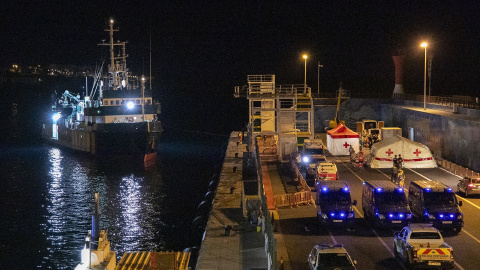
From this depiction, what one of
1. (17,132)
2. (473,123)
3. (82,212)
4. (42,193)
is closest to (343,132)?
(473,123)

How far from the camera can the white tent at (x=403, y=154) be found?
3631 cm

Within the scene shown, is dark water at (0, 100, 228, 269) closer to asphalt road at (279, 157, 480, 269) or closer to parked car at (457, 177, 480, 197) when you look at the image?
asphalt road at (279, 157, 480, 269)

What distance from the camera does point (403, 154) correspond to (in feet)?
120

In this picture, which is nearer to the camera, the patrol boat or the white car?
the white car

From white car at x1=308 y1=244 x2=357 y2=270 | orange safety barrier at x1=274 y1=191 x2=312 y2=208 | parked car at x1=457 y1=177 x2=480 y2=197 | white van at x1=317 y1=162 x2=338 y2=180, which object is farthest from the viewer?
white van at x1=317 y1=162 x2=338 y2=180

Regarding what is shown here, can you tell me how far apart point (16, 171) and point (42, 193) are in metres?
13.2

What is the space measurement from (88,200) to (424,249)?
A: 28.8 m

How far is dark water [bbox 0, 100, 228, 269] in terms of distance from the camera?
29.2m

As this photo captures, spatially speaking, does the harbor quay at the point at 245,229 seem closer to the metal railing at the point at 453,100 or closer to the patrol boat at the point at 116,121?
the metal railing at the point at 453,100

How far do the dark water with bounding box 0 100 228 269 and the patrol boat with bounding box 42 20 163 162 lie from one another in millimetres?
1645

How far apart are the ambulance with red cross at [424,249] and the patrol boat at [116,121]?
153 ft

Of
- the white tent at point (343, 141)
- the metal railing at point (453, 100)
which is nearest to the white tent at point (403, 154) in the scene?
the white tent at point (343, 141)

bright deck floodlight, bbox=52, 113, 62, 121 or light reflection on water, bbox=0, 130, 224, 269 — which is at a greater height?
bright deck floodlight, bbox=52, 113, 62, 121

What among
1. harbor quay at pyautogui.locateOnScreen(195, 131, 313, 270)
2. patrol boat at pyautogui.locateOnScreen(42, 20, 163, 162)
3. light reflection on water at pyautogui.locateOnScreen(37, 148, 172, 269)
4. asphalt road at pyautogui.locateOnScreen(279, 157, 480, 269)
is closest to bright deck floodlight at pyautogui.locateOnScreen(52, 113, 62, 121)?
patrol boat at pyautogui.locateOnScreen(42, 20, 163, 162)
